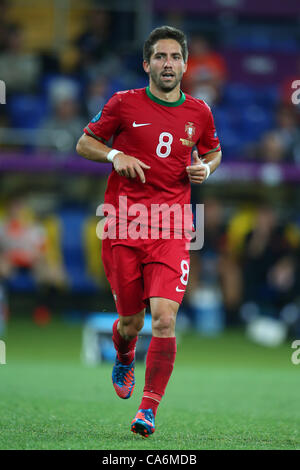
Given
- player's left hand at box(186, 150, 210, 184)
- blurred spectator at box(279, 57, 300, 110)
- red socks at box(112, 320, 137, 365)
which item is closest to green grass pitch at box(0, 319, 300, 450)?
red socks at box(112, 320, 137, 365)

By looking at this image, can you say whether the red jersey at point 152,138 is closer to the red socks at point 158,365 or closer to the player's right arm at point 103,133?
the player's right arm at point 103,133

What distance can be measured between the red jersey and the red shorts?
27 cm

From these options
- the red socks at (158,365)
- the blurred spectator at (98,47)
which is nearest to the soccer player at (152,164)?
the red socks at (158,365)

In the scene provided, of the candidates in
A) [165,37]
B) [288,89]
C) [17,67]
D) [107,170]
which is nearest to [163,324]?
[165,37]

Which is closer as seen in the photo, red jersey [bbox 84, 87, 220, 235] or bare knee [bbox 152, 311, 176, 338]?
bare knee [bbox 152, 311, 176, 338]

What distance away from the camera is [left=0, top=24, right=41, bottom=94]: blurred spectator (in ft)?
47.2

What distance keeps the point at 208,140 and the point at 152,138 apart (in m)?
0.53

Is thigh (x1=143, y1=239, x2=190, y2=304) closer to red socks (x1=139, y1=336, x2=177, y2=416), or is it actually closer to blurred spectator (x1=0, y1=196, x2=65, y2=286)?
red socks (x1=139, y1=336, x2=177, y2=416)

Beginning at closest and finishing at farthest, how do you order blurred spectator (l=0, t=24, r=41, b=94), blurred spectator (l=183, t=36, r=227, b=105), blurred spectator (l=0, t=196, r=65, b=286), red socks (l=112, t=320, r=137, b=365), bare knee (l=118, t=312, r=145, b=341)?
bare knee (l=118, t=312, r=145, b=341)
red socks (l=112, t=320, r=137, b=365)
blurred spectator (l=0, t=196, r=65, b=286)
blurred spectator (l=183, t=36, r=227, b=105)
blurred spectator (l=0, t=24, r=41, b=94)

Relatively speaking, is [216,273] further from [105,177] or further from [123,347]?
[123,347]

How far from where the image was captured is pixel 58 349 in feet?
38.2

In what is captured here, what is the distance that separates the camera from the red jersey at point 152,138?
5.50 metres

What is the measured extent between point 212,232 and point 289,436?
824 centimetres

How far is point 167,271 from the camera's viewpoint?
5348 millimetres
